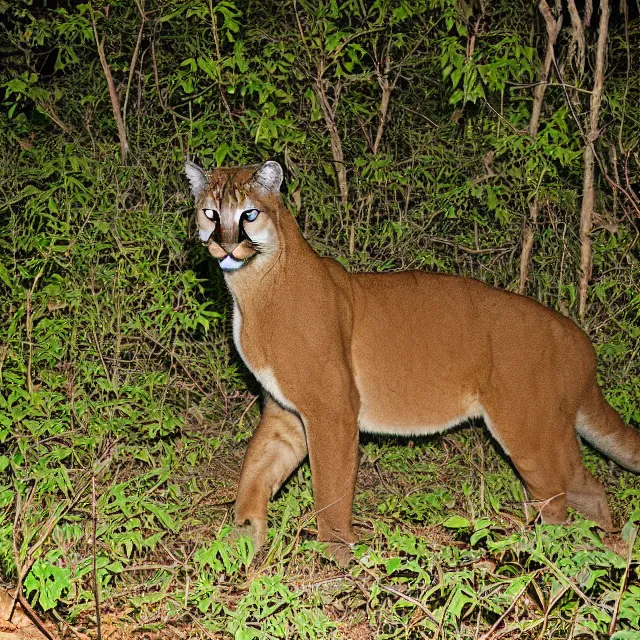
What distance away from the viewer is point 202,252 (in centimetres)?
661

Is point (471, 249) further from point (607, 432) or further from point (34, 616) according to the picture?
point (34, 616)

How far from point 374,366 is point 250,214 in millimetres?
1191

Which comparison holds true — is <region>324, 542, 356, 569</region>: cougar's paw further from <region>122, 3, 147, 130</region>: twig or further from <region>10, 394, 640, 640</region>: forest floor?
<region>122, 3, 147, 130</region>: twig

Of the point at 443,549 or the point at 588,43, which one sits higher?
the point at 588,43

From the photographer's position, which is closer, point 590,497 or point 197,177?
point 197,177

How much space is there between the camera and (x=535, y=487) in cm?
555

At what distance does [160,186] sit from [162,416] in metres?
1.87

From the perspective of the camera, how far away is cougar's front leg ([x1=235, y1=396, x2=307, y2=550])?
542 cm

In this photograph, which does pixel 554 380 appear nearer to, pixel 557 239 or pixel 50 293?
pixel 557 239

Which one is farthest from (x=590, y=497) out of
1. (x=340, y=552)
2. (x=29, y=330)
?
(x=29, y=330)

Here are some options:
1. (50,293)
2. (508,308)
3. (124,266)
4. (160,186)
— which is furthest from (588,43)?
(50,293)

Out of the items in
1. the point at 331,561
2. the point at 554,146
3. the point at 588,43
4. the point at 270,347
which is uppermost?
the point at 588,43

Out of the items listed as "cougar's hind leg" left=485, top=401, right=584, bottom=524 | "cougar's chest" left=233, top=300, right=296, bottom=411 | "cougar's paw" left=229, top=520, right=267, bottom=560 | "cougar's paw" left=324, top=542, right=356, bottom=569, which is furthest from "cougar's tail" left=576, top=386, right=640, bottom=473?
"cougar's paw" left=229, top=520, right=267, bottom=560

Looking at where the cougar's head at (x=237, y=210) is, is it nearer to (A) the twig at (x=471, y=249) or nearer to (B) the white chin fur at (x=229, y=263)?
(B) the white chin fur at (x=229, y=263)
